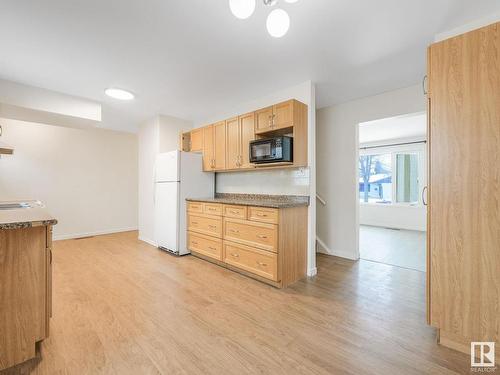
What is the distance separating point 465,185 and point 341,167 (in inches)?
91.6

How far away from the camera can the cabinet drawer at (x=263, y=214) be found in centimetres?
260

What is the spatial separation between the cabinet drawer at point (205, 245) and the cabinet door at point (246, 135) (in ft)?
3.82

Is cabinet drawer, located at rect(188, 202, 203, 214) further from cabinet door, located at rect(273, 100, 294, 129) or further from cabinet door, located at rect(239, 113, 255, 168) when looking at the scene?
cabinet door, located at rect(273, 100, 294, 129)

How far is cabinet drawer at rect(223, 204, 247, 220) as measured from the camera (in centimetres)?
292

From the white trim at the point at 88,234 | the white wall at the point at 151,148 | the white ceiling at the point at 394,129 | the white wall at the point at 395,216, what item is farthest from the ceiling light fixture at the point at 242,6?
the white wall at the point at 395,216

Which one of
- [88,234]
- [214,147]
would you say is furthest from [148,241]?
[214,147]

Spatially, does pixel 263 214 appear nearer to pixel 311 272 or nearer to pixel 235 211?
pixel 235 211

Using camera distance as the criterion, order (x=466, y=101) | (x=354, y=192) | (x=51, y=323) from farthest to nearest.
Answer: (x=354, y=192) → (x=51, y=323) → (x=466, y=101)

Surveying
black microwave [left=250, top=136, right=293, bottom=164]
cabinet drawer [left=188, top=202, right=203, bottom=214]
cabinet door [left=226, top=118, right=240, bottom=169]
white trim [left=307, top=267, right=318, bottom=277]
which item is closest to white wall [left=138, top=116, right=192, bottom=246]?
cabinet drawer [left=188, top=202, right=203, bottom=214]

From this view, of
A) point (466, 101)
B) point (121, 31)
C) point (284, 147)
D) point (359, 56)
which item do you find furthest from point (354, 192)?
point (121, 31)

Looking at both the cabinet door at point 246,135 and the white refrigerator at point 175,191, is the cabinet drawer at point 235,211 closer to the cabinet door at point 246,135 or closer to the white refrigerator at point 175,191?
the cabinet door at point 246,135

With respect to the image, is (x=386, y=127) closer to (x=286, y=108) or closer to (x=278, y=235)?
(x=286, y=108)

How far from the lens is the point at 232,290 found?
2.51 meters

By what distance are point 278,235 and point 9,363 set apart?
7.13 feet
